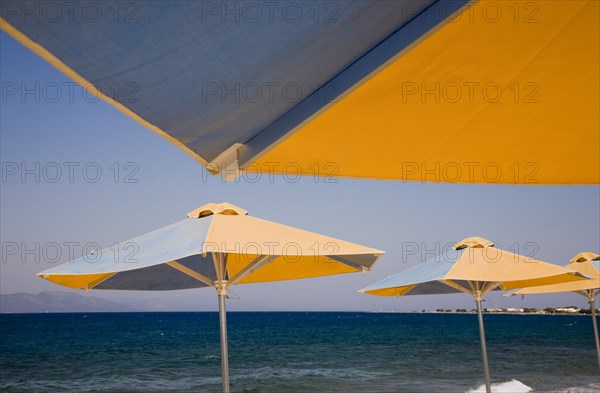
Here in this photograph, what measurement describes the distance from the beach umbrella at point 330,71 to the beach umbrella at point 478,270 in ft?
10.3

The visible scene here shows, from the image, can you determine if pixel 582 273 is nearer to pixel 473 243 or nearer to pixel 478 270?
pixel 473 243

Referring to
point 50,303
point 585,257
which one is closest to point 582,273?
point 585,257

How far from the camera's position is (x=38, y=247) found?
695cm

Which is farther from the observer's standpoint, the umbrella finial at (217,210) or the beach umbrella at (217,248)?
the umbrella finial at (217,210)

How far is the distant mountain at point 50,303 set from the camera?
183 meters

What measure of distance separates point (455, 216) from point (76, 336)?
34.3 metres

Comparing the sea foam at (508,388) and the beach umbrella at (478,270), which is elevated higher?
the beach umbrella at (478,270)

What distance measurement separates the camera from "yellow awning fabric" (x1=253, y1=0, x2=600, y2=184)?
162 centimetres

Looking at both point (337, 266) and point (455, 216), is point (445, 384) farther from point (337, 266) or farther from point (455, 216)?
point (337, 266)

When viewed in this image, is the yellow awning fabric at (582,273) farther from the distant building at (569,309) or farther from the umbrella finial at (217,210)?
the distant building at (569,309)

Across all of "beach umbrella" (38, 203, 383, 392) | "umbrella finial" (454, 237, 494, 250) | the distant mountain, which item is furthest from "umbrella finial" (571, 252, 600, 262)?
the distant mountain

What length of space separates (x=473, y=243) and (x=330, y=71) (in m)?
4.52

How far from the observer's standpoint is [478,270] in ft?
17.6

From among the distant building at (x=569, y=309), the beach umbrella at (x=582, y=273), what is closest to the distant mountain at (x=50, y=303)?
the distant building at (x=569, y=309)
